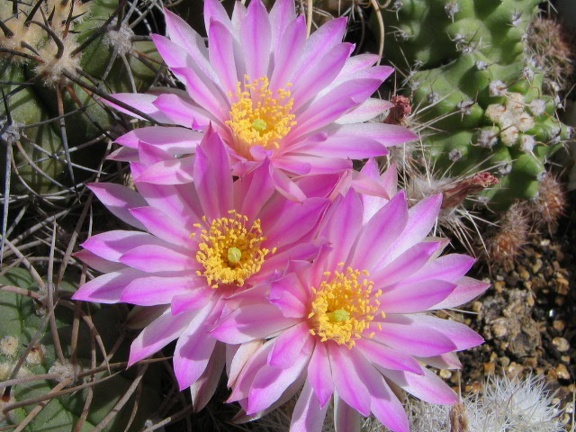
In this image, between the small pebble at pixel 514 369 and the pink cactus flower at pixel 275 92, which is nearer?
the pink cactus flower at pixel 275 92

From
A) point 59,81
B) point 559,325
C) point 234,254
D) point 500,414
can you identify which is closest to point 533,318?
point 559,325

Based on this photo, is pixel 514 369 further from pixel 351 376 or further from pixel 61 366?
pixel 61 366

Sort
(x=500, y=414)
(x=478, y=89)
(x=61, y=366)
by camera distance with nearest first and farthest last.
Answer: (x=61, y=366), (x=500, y=414), (x=478, y=89)

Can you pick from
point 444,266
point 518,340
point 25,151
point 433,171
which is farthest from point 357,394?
point 518,340

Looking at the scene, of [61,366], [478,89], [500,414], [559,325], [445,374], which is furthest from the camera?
[559,325]

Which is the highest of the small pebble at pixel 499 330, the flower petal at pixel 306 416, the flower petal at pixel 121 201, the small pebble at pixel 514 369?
the flower petal at pixel 121 201

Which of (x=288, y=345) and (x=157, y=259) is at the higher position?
(x=157, y=259)

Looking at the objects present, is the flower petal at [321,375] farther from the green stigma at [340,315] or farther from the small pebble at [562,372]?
the small pebble at [562,372]

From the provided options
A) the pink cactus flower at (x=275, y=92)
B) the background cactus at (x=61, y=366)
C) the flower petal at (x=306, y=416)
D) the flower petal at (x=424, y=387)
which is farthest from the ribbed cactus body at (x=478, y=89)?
the background cactus at (x=61, y=366)
